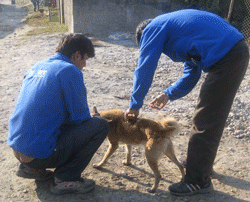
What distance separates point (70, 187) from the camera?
291cm

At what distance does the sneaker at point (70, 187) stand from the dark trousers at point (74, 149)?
55 millimetres

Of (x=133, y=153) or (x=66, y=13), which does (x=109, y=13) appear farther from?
(x=133, y=153)

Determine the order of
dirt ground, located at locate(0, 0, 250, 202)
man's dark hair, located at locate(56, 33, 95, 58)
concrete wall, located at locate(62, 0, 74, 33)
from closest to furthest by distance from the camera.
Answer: man's dark hair, located at locate(56, 33, 95, 58) < dirt ground, located at locate(0, 0, 250, 202) < concrete wall, located at locate(62, 0, 74, 33)

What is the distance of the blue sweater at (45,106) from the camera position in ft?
8.61

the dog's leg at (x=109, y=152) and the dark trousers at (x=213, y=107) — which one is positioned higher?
the dark trousers at (x=213, y=107)

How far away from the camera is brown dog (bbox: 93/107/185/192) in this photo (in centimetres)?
313

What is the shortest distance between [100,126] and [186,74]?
47.9 inches

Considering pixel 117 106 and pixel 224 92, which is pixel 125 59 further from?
pixel 224 92

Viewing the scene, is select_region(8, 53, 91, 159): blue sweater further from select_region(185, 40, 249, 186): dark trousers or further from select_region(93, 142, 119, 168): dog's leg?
select_region(185, 40, 249, 186): dark trousers

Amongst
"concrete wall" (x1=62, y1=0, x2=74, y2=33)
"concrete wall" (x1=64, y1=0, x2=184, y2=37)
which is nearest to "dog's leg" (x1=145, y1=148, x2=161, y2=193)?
"concrete wall" (x1=64, y1=0, x2=184, y2=37)

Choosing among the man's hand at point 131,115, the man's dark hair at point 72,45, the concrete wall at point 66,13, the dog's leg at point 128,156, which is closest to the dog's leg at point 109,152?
the dog's leg at point 128,156

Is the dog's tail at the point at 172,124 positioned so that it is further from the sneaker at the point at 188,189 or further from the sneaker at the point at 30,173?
the sneaker at the point at 30,173

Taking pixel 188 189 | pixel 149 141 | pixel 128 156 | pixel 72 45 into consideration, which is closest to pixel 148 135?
pixel 149 141

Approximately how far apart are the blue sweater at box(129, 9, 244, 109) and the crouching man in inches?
23.2
